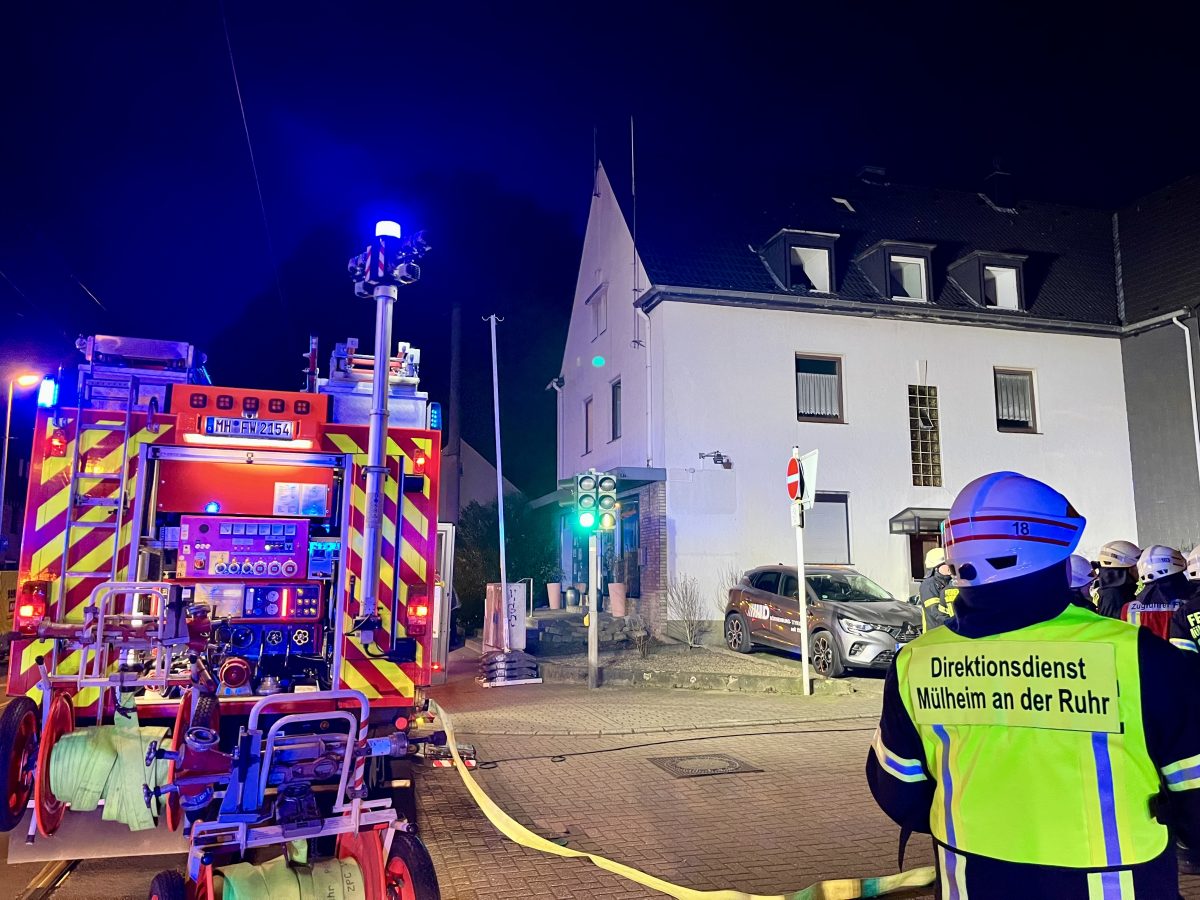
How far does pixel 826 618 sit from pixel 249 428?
9.52 meters

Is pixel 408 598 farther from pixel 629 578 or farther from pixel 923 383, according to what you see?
pixel 923 383

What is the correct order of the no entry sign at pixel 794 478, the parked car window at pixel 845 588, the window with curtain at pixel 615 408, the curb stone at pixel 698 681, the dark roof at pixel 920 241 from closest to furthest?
1. the curb stone at pixel 698 681
2. the no entry sign at pixel 794 478
3. the parked car window at pixel 845 588
4. the dark roof at pixel 920 241
5. the window with curtain at pixel 615 408

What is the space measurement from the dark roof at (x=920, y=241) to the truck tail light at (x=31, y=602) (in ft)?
48.9

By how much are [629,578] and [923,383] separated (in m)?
8.23

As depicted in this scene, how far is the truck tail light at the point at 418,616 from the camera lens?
19.2 ft

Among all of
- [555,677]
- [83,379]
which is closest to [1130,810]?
[83,379]

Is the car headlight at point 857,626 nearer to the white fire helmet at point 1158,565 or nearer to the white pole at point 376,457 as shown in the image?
the white fire helmet at point 1158,565

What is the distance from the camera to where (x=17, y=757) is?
4.66 metres

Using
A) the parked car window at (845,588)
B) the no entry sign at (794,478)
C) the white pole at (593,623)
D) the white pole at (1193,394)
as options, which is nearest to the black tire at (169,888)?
the white pole at (593,623)

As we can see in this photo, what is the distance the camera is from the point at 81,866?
5.06 meters

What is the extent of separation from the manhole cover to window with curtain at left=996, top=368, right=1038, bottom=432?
16216 millimetres

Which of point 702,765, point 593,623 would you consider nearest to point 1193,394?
point 593,623

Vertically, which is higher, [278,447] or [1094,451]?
[1094,451]

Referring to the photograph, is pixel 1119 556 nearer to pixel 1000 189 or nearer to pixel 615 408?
pixel 615 408
